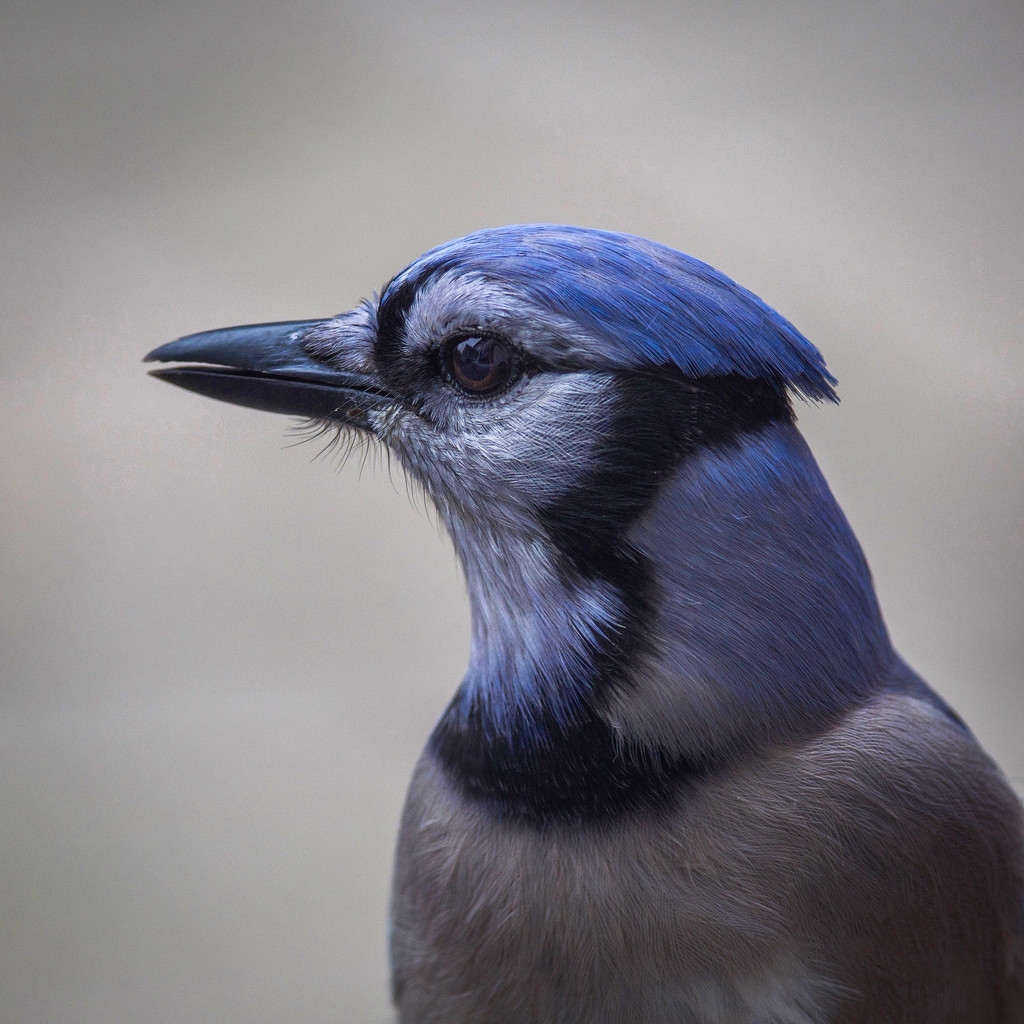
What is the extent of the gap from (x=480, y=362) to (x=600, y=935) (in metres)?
0.44

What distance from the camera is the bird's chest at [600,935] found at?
2.20 ft

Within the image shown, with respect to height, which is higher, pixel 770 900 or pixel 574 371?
pixel 574 371

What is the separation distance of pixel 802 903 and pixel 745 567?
25 centimetres

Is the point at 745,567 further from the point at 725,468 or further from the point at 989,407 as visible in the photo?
the point at 989,407

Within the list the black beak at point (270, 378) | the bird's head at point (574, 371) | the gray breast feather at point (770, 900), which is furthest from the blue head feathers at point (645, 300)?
the gray breast feather at point (770, 900)

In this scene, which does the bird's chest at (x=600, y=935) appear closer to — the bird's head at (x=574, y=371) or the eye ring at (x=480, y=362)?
the bird's head at (x=574, y=371)

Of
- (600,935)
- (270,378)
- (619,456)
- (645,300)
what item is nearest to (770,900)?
(600,935)

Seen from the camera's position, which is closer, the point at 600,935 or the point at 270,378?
the point at 600,935

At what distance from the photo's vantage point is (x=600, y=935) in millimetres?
687

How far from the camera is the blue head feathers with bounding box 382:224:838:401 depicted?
645 millimetres

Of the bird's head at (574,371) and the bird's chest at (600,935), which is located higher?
the bird's head at (574,371)

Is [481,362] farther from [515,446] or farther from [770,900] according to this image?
[770,900]

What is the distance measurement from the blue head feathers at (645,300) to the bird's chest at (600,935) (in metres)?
0.36

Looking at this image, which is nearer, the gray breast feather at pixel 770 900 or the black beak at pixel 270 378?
the gray breast feather at pixel 770 900
